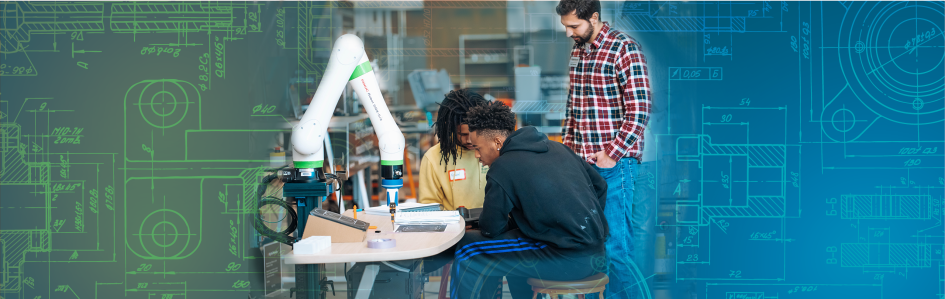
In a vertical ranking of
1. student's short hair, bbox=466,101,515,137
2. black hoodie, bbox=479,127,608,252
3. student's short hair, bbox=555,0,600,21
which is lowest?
black hoodie, bbox=479,127,608,252

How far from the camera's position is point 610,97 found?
292 cm

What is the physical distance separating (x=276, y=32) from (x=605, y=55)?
210cm

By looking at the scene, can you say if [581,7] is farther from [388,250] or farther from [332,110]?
[388,250]

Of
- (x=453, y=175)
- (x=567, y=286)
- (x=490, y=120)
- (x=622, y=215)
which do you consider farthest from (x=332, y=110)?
(x=622, y=215)

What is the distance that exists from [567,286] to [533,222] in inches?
10.6

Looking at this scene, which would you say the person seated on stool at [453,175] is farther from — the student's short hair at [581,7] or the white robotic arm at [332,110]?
the student's short hair at [581,7]

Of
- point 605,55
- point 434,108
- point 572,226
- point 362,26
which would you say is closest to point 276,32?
point 362,26

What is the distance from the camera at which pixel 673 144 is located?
3.82 metres

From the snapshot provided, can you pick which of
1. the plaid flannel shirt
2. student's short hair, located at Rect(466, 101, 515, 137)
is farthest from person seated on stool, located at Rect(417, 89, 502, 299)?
the plaid flannel shirt

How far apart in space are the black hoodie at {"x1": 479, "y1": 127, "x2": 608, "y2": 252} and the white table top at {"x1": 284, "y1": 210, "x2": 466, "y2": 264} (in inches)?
8.2

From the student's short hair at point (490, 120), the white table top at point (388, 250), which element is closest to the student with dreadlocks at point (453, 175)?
the student's short hair at point (490, 120)

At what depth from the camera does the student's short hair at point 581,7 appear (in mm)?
2848

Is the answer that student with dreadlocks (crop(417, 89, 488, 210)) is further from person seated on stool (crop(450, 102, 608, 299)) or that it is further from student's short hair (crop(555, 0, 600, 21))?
student's short hair (crop(555, 0, 600, 21))

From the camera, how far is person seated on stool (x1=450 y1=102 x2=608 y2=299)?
7.32ft
